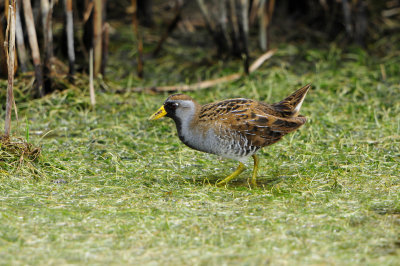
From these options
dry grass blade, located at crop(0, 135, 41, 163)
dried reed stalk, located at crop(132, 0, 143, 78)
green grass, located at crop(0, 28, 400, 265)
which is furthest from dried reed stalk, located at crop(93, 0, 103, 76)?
dry grass blade, located at crop(0, 135, 41, 163)

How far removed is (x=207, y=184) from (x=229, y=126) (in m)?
0.46

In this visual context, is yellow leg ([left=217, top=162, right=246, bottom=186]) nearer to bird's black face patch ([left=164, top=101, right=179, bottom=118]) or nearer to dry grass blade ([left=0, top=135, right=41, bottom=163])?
bird's black face patch ([left=164, top=101, right=179, bottom=118])

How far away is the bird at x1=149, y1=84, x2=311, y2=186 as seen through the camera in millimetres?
4430

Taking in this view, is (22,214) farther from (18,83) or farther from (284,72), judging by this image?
(284,72)

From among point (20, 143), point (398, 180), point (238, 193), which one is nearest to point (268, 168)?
point (238, 193)

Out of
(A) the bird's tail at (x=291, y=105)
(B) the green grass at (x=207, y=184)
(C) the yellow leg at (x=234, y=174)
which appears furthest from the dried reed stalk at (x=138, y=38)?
(C) the yellow leg at (x=234, y=174)

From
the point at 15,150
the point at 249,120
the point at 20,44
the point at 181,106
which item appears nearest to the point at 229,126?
the point at 249,120

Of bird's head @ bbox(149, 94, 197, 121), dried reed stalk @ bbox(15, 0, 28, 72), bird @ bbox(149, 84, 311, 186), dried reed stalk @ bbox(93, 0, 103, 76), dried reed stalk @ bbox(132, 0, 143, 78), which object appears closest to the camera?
bird @ bbox(149, 84, 311, 186)

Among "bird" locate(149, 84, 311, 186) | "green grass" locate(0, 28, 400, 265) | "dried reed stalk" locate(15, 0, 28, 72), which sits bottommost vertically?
"green grass" locate(0, 28, 400, 265)

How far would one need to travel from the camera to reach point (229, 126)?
4.43 metres

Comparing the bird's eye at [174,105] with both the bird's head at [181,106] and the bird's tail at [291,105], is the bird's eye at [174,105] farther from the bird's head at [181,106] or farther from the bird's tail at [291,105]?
the bird's tail at [291,105]

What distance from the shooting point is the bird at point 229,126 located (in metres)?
4.43

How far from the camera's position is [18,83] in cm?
619

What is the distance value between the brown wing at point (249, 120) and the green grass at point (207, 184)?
349 mm
